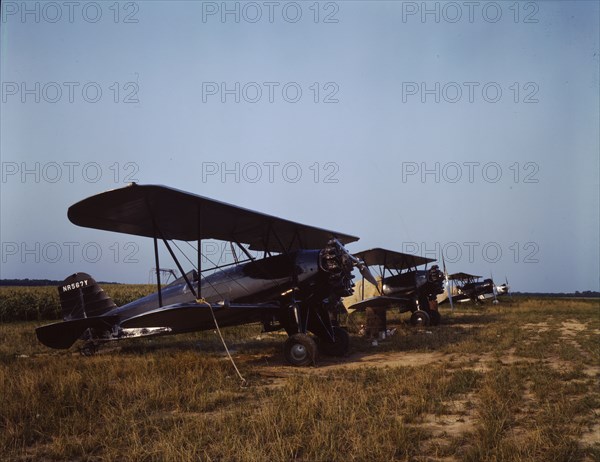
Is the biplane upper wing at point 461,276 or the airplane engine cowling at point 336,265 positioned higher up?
the airplane engine cowling at point 336,265

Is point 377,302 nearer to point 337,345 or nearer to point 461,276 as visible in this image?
point 337,345

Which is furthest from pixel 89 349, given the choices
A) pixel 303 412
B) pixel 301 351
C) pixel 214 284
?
pixel 303 412

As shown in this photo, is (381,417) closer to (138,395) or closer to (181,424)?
(181,424)

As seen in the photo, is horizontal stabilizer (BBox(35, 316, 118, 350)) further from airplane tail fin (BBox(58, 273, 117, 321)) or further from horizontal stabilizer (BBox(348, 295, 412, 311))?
horizontal stabilizer (BBox(348, 295, 412, 311))

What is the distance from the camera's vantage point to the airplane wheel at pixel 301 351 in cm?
855

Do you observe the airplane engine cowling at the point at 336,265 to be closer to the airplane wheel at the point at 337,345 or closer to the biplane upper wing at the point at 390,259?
the airplane wheel at the point at 337,345

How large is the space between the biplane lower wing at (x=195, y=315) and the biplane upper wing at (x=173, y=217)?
136cm

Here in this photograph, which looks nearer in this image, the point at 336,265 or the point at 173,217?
the point at 173,217

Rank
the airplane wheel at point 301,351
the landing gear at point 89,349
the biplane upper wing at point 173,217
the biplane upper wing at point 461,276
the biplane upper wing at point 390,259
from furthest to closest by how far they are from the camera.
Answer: the biplane upper wing at point 461,276
the biplane upper wing at point 390,259
the landing gear at point 89,349
the airplane wheel at point 301,351
the biplane upper wing at point 173,217

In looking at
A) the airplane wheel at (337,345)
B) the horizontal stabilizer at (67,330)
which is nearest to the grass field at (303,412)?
the airplane wheel at (337,345)

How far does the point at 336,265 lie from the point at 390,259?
11198 millimetres

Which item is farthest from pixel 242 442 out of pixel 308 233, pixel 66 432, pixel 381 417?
pixel 308 233

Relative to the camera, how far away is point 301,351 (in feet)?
28.4

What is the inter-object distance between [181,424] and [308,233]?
25.2 ft
